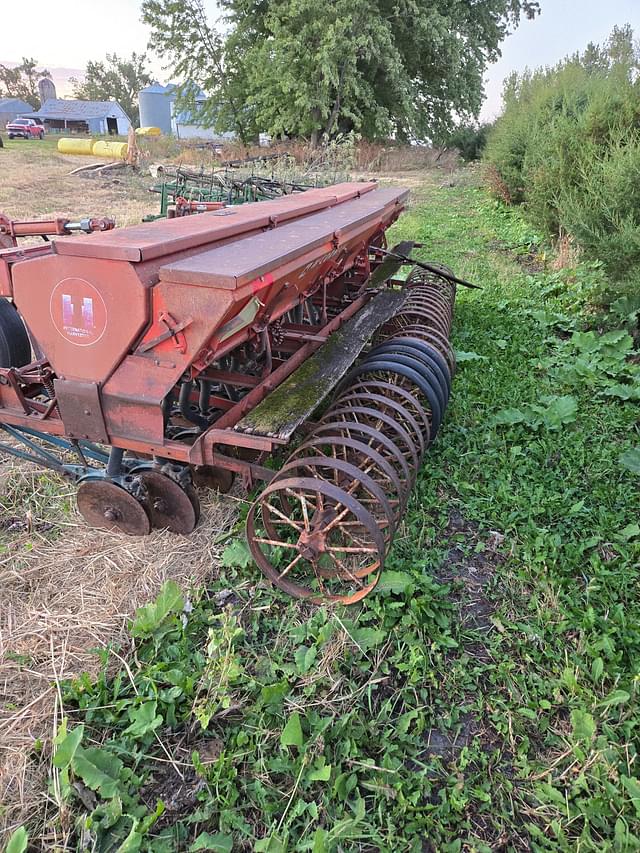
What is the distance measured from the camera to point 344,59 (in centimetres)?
2014

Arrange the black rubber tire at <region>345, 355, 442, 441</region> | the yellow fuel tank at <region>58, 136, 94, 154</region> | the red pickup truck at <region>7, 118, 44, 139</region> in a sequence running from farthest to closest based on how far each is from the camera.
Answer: the red pickup truck at <region>7, 118, 44, 139</region>, the yellow fuel tank at <region>58, 136, 94, 154</region>, the black rubber tire at <region>345, 355, 442, 441</region>

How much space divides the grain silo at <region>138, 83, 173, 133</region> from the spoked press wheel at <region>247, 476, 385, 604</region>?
54768 mm

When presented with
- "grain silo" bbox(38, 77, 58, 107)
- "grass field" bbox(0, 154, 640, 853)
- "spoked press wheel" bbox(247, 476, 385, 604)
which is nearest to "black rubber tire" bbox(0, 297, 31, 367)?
"grass field" bbox(0, 154, 640, 853)

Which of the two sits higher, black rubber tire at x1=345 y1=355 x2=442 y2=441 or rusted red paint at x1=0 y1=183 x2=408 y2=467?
rusted red paint at x1=0 y1=183 x2=408 y2=467

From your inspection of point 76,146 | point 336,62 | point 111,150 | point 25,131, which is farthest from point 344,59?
point 25,131

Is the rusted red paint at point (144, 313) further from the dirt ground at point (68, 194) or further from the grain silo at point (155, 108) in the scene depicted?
the grain silo at point (155, 108)

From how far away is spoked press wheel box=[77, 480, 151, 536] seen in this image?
304cm

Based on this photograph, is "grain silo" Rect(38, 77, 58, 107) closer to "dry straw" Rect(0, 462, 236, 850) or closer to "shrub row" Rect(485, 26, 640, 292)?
"shrub row" Rect(485, 26, 640, 292)

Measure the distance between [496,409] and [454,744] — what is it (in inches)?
110

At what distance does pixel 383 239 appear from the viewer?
6.75 metres

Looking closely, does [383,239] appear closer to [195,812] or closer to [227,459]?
[227,459]

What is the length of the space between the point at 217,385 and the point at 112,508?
125cm

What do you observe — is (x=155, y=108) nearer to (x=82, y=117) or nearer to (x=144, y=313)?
(x=82, y=117)

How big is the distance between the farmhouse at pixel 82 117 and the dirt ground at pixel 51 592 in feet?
193
